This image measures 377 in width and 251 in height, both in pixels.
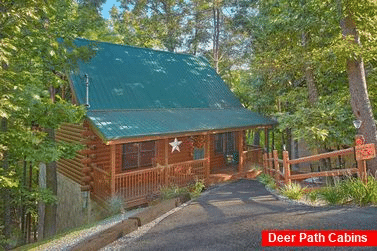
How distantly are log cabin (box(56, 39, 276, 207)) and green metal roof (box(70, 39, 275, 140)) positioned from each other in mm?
43

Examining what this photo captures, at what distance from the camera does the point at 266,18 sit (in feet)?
55.6

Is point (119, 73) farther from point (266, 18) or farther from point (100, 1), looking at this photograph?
point (100, 1)

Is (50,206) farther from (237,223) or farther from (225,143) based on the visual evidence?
(225,143)

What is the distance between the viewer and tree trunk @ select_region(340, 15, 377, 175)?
1066 cm

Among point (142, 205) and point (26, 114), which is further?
point (142, 205)

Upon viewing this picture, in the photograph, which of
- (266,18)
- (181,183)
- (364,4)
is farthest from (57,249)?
(266,18)

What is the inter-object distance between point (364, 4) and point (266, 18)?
6.99 m

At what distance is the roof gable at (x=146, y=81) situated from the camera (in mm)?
13781

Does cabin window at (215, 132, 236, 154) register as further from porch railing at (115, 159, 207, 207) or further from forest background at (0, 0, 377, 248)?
porch railing at (115, 159, 207, 207)

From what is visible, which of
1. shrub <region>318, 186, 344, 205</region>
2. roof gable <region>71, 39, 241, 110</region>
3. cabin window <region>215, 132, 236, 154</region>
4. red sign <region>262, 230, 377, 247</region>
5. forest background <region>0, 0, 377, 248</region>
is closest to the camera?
red sign <region>262, 230, 377, 247</region>

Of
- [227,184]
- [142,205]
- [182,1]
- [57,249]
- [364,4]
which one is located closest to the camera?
[57,249]

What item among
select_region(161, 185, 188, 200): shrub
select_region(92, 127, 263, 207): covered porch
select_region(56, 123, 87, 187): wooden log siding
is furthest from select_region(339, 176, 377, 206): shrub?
select_region(56, 123, 87, 187): wooden log siding

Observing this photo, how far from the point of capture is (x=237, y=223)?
693 cm

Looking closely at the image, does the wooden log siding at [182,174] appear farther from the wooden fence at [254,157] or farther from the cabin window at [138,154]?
the wooden fence at [254,157]
